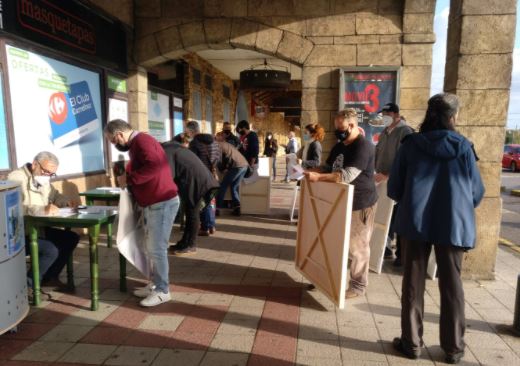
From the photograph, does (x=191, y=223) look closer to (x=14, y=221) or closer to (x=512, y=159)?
(x=14, y=221)

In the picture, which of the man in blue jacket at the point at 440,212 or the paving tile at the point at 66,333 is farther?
the paving tile at the point at 66,333

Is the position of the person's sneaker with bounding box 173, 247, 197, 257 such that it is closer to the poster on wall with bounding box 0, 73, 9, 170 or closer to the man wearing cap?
the poster on wall with bounding box 0, 73, 9, 170

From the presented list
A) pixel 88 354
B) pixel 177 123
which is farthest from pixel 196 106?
pixel 88 354

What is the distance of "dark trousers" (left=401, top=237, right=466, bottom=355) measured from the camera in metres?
2.59

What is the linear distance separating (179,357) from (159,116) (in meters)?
7.25

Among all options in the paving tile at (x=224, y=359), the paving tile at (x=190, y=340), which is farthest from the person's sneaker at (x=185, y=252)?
the paving tile at (x=224, y=359)

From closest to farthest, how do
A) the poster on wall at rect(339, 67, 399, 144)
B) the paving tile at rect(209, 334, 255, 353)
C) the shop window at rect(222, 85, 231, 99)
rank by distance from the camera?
the paving tile at rect(209, 334, 255, 353) → the poster on wall at rect(339, 67, 399, 144) → the shop window at rect(222, 85, 231, 99)

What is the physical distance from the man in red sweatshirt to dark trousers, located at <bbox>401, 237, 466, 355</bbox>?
2.05m

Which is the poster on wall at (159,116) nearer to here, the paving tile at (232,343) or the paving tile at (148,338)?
the paving tile at (148,338)

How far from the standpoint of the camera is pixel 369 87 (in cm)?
671

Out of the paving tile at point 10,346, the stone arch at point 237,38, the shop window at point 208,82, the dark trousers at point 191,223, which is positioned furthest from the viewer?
the shop window at point 208,82

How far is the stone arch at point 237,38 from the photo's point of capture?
267 inches

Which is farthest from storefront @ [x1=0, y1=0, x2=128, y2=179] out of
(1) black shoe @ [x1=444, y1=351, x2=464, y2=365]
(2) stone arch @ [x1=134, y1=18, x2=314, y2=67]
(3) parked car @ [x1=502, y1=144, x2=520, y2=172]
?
(3) parked car @ [x1=502, y1=144, x2=520, y2=172]

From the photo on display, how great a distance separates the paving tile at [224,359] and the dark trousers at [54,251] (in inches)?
76.2
